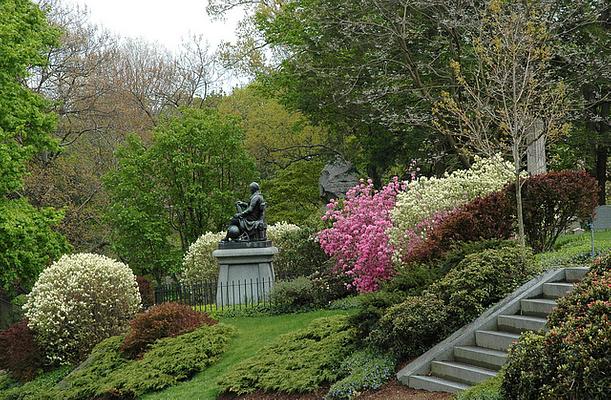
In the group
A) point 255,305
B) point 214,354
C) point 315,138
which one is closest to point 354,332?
point 214,354

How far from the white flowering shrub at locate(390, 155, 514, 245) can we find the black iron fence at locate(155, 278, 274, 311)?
4914mm

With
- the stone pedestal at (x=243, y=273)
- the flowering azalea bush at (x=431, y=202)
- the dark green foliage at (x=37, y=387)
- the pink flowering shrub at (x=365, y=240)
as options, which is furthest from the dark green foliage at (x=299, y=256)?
the dark green foliage at (x=37, y=387)

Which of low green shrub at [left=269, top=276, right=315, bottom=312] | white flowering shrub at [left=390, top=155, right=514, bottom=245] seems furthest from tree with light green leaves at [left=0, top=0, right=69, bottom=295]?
white flowering shrub at [left=390, top=155, right=514, bottom=245]

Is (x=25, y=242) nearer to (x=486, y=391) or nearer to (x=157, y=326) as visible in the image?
(x=157, y=326)

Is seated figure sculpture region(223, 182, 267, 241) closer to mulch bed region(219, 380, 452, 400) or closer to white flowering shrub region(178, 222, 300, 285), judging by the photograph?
white flowering shrub region(178, 222, 300, 285)

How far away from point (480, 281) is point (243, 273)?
1033cm

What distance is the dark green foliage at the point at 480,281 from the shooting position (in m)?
9.73

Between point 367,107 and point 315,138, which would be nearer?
point 367,107

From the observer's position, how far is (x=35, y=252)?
2077 cm

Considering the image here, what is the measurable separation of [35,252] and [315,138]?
15.5m

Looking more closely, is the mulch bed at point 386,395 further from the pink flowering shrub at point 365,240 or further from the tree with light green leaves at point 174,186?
the tree with light green leaves at point 174,186

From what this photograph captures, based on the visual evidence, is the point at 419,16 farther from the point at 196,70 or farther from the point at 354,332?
the point at 196,70

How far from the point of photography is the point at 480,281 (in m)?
9.88

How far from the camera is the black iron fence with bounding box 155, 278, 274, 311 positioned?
61.1ft
